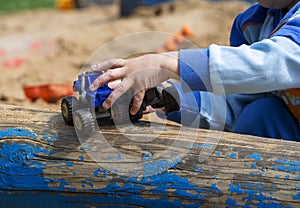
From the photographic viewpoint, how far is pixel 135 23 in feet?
19.1

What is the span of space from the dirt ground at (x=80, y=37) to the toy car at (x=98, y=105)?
176 centimetres

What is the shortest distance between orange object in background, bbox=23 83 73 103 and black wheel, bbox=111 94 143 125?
1.89 meters

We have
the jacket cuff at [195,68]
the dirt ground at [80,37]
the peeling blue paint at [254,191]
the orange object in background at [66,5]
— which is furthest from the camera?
the orange object in background at [66,5]

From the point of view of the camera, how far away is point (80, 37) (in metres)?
5.25

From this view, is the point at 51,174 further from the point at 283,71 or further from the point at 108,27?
the point at 108,27

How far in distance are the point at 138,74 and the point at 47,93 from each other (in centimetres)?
A: 200

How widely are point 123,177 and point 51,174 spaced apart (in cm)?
19

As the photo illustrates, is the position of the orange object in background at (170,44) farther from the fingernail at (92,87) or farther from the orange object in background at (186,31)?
the fingernail at (92,87)

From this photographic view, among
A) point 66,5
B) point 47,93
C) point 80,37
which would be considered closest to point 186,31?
point 80,37

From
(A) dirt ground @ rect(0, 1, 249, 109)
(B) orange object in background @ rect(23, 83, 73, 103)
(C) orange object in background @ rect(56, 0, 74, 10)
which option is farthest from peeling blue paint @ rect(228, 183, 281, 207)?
(C) orange object in background @ rect(56, 0, 74, 10)

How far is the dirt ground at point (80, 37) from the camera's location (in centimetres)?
420

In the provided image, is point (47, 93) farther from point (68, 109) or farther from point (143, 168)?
point (143, 168)

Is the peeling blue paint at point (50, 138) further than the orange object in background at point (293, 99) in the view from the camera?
No

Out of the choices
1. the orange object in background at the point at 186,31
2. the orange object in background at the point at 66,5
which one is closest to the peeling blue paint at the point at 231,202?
the orange object in background at the point at 186,31
